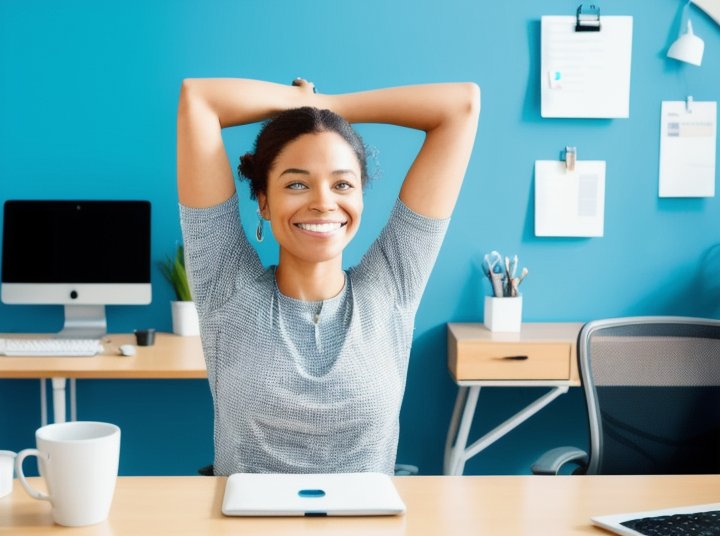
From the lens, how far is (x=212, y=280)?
1267 millimetres

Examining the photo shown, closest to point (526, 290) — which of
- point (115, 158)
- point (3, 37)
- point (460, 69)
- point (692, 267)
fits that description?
point (692, 267)

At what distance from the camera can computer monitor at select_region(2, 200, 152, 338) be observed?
2592 mm

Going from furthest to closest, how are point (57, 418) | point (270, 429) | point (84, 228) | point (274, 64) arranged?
point (274, 64) < point (84, 228) < point (57, 418) < point (270, 429)

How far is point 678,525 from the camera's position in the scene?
89cm

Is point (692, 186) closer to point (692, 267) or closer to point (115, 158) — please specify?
point (692, 267)

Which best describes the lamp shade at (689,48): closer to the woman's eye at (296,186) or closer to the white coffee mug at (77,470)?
the woman's eye at (296,186)

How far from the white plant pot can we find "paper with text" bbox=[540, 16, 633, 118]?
151 centimetres

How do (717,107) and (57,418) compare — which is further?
(717,107)

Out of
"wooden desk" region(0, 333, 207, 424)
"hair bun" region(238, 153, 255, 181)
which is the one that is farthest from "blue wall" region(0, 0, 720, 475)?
"hair bun" region(238, 153, 255, 181)

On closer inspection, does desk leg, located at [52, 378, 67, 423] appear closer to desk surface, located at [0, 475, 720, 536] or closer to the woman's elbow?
desk surface, located at [0, 475, 720, 536]

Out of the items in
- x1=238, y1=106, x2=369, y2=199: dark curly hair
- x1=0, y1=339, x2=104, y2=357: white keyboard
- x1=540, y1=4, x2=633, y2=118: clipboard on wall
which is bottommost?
x1=0, y1=339, x2=104, y2=357: white keyboard

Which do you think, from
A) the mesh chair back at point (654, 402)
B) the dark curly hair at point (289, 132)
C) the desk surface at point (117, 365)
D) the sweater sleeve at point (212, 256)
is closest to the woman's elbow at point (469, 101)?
the dark curly hair at point (289, 132)

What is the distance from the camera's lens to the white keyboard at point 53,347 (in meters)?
2.29

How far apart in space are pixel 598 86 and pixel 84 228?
1.97 meters
